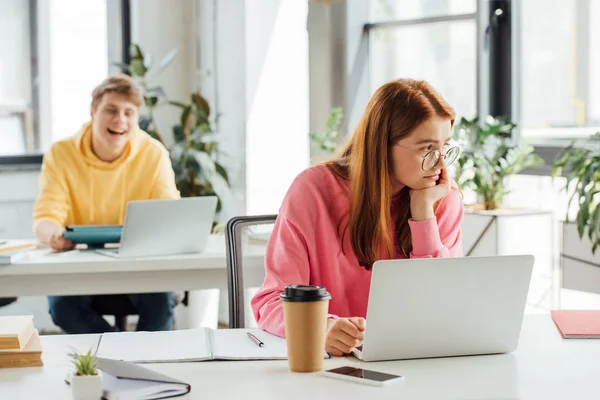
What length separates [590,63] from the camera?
→ 3762 millimetres

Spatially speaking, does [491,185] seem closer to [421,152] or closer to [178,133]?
[178,133]

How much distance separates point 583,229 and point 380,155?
4.63ft

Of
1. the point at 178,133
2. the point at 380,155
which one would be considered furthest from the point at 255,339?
the point at 178,133

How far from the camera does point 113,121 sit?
3352mm

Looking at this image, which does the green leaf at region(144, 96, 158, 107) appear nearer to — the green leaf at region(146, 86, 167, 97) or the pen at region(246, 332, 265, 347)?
the green leaf at region(146, 86, 167, 97)

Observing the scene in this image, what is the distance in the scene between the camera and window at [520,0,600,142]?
3.75 metres

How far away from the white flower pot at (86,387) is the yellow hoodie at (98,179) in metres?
2.13

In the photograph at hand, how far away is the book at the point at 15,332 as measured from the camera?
1.53 meters

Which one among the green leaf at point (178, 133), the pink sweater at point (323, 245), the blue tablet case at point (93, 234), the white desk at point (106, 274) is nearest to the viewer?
the pink sweater at point (323, 245)

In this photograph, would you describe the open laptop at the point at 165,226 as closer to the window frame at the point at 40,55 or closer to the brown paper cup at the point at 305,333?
the brown paper cup at the point at 305,333

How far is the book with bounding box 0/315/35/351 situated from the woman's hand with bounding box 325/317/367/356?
541mm

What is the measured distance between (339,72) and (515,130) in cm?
106

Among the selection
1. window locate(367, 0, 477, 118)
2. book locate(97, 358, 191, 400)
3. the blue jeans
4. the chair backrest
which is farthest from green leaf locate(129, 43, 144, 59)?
book locate(97, 358, 191, 400)

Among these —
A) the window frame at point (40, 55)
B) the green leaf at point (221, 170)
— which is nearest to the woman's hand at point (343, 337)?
the green leaf at point (221, 170)
